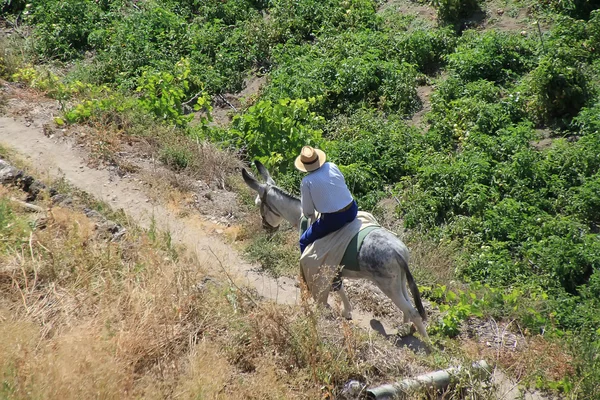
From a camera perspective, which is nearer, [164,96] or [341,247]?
[341,247]

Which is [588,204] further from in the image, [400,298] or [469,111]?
[400,298]

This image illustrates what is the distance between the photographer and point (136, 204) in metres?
11.7

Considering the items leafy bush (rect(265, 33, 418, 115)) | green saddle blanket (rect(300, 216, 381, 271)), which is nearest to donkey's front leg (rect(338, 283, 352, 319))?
green saddle blanket (rect(300, 216, 381, 271))

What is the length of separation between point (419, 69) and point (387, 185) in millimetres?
3379

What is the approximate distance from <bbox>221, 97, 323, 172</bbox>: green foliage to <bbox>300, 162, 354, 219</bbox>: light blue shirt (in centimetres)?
→ 434

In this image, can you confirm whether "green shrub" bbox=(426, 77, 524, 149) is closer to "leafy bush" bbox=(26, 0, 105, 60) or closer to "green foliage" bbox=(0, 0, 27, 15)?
"leafy bush" bbox=(26, 0, 105, 60)

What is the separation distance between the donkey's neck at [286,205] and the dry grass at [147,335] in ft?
4.04

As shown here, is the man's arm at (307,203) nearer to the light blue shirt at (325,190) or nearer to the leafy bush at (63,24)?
the light blue shirt at (325,190)

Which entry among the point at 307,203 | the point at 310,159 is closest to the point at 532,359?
the point at 307,203

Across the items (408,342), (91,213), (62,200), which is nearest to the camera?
(408,342)

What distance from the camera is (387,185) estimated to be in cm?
1260

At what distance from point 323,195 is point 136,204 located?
4417 mm

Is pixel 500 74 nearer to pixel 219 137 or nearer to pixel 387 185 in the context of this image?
pixel 387 185

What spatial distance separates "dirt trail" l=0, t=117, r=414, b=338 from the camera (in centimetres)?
991
